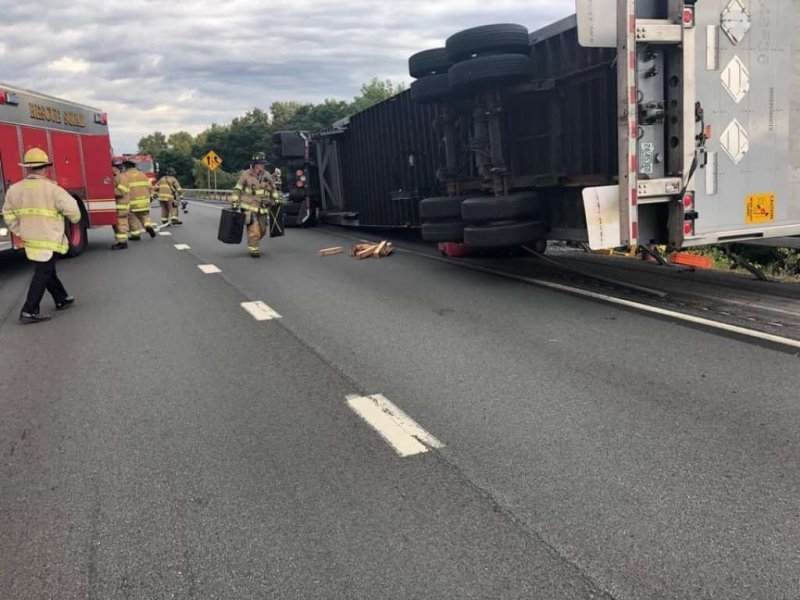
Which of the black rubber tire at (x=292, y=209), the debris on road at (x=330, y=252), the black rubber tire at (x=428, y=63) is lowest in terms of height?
the debris on road at (x=330, y=252)

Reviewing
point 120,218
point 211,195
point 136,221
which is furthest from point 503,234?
point 211,195

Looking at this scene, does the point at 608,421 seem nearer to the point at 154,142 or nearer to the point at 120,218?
the point at 120,218

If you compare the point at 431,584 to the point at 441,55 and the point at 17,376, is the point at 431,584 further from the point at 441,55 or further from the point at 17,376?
the point at 441,55

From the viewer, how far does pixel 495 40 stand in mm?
8773

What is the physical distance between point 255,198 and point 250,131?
283 ft

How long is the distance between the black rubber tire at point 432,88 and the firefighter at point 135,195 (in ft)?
27.9

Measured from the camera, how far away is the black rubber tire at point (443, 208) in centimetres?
994

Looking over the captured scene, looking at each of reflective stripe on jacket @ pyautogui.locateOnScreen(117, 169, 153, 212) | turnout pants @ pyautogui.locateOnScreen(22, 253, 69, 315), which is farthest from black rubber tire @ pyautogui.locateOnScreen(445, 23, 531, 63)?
reflective stripe on jacket @ pyautogui.locateOnScreen(117, 169, 153, 212)

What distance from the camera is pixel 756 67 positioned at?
6.97 m

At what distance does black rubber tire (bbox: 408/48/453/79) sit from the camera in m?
9.95

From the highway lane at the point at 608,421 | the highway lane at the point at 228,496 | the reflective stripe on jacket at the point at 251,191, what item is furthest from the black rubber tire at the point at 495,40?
the reflective stripe on jacket at the point at 251,191

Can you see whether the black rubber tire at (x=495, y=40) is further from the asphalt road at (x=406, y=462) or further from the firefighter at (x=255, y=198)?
the firefighter at (x=255, y=198)

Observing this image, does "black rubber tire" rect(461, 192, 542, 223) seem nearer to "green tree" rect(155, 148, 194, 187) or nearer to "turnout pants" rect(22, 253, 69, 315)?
"turnout pants" rect(22, 253, 69, 315)

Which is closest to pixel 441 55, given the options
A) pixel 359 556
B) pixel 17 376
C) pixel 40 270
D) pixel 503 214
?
pixel 503 214
